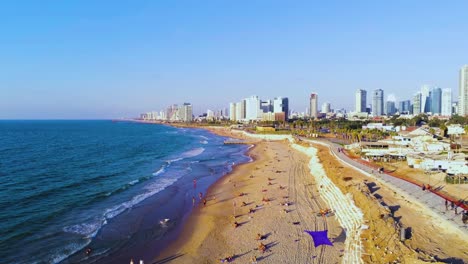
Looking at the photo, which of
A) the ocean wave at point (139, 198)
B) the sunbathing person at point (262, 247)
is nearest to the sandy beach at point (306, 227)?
the sunbathing person at point (262, 247)

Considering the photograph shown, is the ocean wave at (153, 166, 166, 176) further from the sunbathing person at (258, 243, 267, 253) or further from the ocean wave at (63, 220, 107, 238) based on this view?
the sunbathing person at (258, 243, 267, 253)

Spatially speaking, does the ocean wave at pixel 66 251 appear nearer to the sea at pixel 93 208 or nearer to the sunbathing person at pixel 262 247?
the sea at pixel 93 208

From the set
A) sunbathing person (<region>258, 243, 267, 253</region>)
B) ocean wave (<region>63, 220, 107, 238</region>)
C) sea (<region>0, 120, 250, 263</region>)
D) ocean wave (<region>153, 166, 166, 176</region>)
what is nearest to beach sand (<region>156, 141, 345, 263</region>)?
sunbathing person (<region>258, 243, 267, 253</region>)

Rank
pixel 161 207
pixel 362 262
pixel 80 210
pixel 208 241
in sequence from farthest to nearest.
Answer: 1. pixel 161 207
2. pixel 80 210
3. pixel 208 241
4. pixel 362 262

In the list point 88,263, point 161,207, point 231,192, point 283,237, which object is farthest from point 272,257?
point 231,192

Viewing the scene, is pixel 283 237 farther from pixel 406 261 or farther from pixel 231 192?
pixel 231 192
